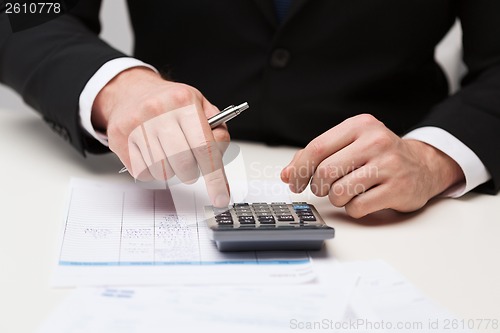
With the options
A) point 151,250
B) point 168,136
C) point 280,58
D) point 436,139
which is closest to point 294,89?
point 280,58

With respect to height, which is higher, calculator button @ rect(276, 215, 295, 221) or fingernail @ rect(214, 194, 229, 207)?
calculator button @ rect(276, 215, 295, 221)

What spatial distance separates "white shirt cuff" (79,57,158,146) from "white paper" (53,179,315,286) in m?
0.11

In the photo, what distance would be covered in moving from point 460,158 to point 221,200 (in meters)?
0.33

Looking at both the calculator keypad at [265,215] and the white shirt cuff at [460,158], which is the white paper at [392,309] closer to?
the calculator keypad at [265,215]

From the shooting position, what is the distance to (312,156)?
0.69m

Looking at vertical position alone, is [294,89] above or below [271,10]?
below

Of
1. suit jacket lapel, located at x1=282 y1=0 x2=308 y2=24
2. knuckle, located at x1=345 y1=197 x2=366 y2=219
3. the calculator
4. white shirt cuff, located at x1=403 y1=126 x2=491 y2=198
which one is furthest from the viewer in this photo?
suit jacket lapel, located at x1=282 y1=0 x2=308 y2=24

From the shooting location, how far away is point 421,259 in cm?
61

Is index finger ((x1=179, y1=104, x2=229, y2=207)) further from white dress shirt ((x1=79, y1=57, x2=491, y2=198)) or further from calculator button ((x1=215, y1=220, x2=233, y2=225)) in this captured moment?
white dress shirt ((x1=79, y1=57, x2=491, y2=198))

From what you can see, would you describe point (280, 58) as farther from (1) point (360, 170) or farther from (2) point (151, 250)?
(2) point (151, 250)

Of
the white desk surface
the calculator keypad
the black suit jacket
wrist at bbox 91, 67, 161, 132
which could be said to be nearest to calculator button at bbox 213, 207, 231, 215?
the calculator keypad

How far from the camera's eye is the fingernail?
2.11ft

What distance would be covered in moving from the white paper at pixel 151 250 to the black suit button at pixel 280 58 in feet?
1.09

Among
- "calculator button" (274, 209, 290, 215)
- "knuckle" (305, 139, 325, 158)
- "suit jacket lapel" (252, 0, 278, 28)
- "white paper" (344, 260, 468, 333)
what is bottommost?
"calculator button" (274, 209, 290, 215)
